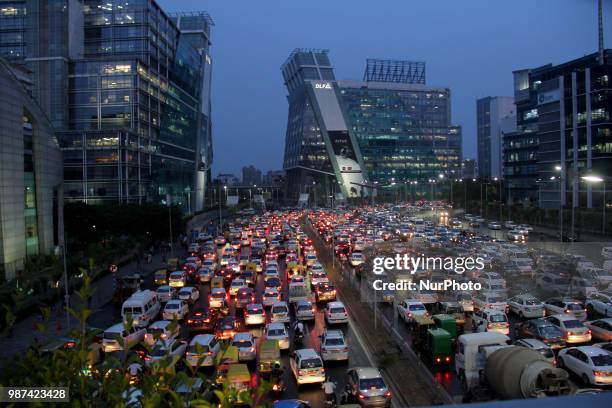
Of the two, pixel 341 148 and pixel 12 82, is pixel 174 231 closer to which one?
pixel 12 82

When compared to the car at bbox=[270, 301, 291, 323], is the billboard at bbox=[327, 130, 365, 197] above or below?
above

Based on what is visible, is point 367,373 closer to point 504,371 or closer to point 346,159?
point 504,371

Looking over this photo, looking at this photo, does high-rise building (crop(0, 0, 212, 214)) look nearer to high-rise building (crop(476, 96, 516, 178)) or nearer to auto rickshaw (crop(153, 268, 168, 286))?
auto rickshaw (crop(153, 268, 168, 286))

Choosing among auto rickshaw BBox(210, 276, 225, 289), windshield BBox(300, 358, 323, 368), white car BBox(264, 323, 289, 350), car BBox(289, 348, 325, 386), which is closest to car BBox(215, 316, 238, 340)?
white car BBox(264, 323, 289, 350)

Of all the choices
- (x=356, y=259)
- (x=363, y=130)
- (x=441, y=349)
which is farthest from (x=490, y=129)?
(x=441, y=349)

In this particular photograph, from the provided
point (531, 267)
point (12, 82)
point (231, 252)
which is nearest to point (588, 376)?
point (531, 267)

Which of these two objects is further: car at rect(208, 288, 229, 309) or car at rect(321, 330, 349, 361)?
car at rect(208, 288, 229, 309)
